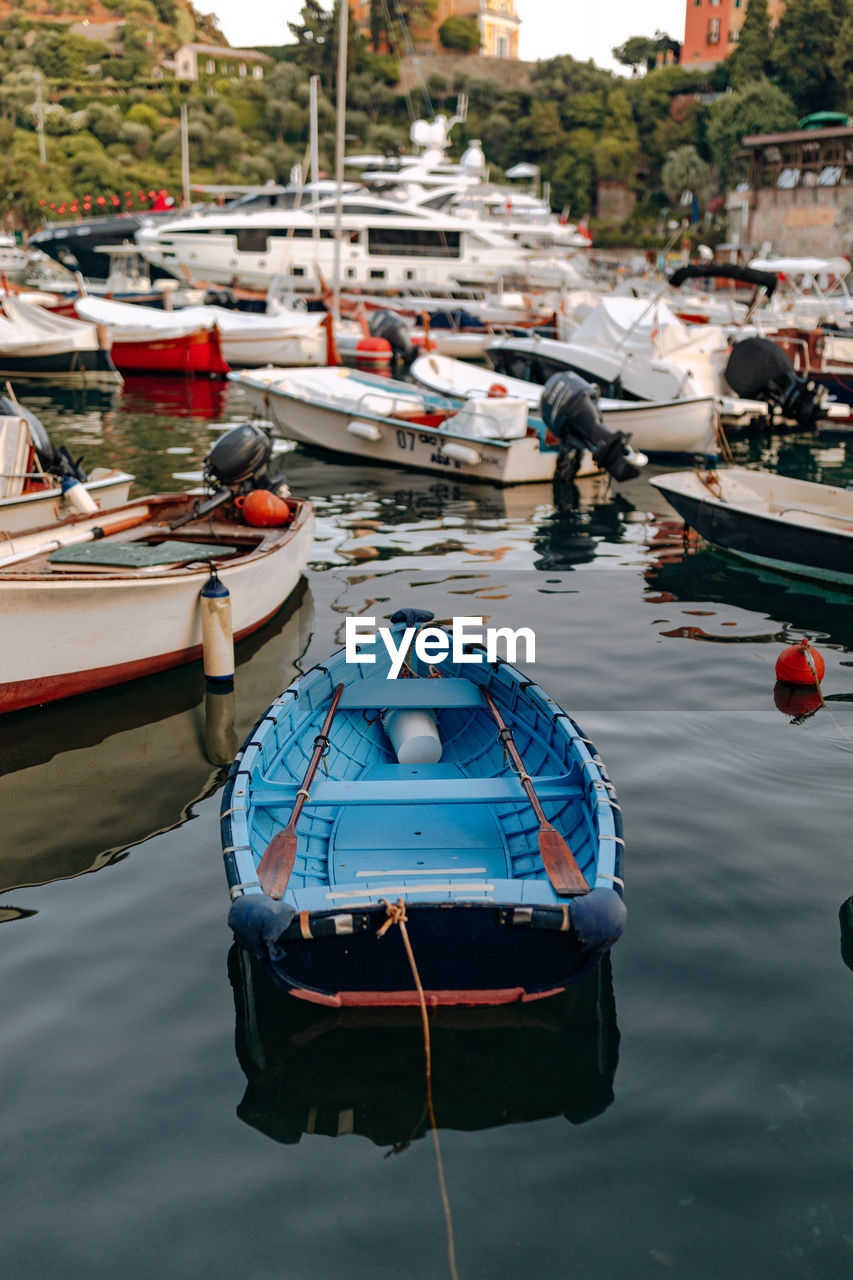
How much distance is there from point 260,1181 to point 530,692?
11.3ft

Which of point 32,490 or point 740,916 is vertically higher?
point 32,490

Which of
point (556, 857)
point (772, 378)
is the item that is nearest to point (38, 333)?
point (772, 378)

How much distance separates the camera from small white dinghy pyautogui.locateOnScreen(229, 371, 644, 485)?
16.3m

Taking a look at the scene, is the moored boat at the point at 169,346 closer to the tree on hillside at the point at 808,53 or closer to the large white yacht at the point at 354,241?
the large white yacht at the point at 354,241

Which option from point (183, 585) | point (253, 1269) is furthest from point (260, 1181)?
point (183, 585)

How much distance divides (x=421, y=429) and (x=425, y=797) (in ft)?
38.5

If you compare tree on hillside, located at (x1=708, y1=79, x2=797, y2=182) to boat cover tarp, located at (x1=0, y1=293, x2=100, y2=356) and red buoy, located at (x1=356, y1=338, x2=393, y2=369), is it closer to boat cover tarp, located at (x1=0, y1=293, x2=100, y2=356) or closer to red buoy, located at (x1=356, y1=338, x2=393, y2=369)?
red buoy, located at (x1=356, y1=338, x2=393, y2=369)

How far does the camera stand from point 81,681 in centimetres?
827

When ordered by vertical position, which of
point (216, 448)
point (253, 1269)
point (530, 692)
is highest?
point (216, 448)

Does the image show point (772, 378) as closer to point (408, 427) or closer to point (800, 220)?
point (408, 427)

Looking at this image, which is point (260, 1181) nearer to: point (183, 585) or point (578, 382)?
point (183, 585)

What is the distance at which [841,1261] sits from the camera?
3713 mm

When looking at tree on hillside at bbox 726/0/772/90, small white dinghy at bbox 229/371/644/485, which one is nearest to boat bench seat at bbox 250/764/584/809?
small white dinghy at bbox 229/371/644/485

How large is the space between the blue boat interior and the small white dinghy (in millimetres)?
9577
